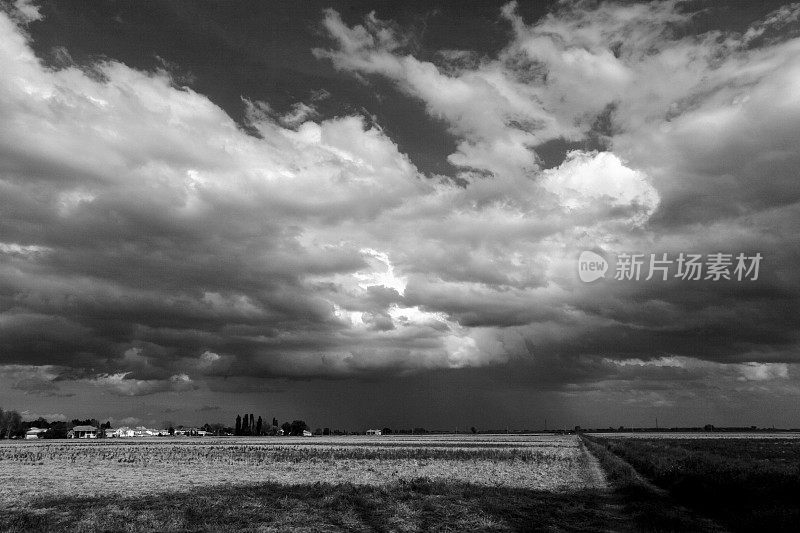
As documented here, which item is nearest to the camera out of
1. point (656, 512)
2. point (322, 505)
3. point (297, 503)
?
point (656, 512)

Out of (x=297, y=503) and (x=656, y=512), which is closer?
(x=656, y=512)

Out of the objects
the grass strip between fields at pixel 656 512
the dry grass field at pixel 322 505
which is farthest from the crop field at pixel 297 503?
the grass strip between fields at pixel 656 512

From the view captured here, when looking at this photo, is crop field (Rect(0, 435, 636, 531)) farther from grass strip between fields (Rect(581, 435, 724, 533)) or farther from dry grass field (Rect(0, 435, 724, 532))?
grass strip between fields (Rect(581, 435, 724, 533))

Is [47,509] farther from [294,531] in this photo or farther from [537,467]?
[537,467]

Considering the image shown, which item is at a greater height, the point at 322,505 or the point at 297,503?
the point at 322,505

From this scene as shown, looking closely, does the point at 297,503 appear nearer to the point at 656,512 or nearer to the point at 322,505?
the point at 322,505

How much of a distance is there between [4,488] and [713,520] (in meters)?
35.2

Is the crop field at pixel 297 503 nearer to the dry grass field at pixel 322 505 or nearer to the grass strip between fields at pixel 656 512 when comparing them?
the dry grass field at pixel 322 505

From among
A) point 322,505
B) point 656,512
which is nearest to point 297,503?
point 322,505

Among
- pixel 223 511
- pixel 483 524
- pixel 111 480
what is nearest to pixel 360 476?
pixel 111 480

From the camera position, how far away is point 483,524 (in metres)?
21.0

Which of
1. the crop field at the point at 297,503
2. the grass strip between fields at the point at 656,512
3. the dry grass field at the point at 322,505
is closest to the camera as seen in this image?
the grass strip between fields at the point at 656,512

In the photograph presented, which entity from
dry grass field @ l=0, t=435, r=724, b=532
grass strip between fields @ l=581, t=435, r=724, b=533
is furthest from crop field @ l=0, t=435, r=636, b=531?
grass strip between fields @ l=581, t=435, r=724, b=533

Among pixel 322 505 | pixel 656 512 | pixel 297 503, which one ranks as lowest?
pixel 297 503
